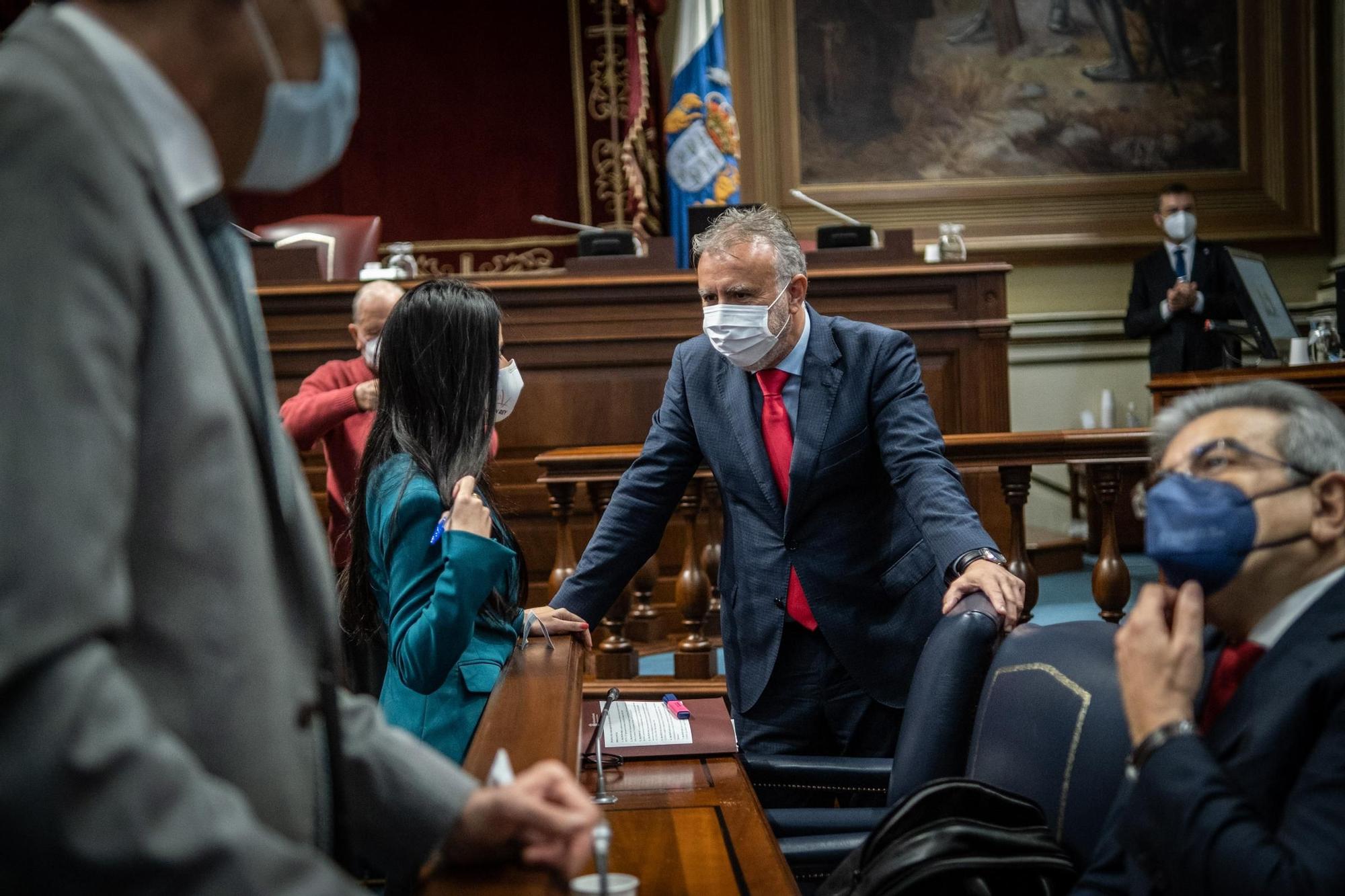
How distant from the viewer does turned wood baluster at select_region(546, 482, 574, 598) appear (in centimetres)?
404

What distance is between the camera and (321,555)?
102 centimetres

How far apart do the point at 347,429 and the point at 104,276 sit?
3.21 meters

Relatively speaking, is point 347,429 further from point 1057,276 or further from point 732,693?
point 1057,276

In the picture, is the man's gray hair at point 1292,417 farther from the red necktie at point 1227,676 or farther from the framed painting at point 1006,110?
the framed painting at point 1006,110

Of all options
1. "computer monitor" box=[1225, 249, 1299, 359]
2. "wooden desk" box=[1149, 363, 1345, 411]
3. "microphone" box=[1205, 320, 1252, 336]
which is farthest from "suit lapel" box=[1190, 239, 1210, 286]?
"wooden desk" box=[1149, 363, 1345, 411]

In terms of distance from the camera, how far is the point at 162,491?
877mm

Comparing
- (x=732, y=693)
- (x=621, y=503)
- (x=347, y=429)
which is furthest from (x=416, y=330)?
(x=347, y=429)

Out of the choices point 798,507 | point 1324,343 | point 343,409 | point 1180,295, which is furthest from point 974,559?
point 1180,295

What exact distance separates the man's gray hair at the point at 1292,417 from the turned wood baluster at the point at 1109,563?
2.00 metres

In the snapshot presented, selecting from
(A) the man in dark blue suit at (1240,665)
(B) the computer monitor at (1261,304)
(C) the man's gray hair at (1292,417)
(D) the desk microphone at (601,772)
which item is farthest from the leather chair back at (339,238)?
(A) the man in dark blue suit at (1240,665)

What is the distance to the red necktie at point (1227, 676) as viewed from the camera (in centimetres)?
151

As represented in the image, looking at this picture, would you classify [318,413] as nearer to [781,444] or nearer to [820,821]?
[781,444]

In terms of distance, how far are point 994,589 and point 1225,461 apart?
0.77m

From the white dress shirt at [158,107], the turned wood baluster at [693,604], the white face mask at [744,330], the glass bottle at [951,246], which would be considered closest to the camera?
the white dress shirt at [158,107]
